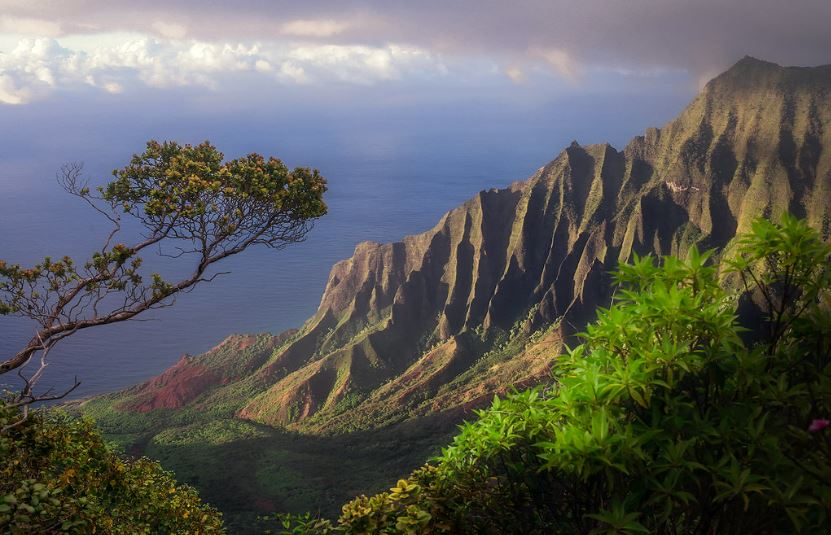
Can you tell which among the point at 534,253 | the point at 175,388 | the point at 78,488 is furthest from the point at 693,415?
the point at 175,388

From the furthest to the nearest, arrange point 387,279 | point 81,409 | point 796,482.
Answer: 1. point 387,279
2. point 81,409
3. point 796,482

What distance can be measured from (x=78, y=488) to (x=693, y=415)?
588 inches

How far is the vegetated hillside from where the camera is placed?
114188 mm

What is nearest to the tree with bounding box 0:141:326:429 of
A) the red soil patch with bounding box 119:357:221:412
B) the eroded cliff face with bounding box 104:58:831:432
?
the eroded cliff face with bounding box 104:58:831:432

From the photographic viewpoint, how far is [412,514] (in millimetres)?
8891

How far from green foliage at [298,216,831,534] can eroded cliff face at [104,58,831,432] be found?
89.8 metres

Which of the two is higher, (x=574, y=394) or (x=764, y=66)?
(x=764, y=66)

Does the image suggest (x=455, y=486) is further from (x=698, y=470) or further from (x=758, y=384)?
(x=758, y=384)

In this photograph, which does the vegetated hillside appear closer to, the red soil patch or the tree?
the red soil patch

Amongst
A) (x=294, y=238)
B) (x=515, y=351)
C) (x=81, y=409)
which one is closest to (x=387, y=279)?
(x=515, y=351)

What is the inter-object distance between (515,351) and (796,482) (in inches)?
4843

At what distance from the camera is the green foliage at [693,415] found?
23.1 ft

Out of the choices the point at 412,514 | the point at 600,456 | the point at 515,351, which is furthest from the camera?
the point at 515,351

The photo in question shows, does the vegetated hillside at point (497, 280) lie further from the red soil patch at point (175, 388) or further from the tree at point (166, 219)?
the tree at point (166, 219)
